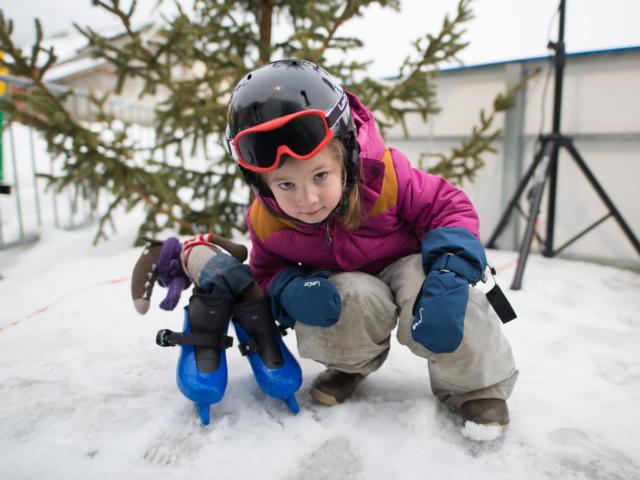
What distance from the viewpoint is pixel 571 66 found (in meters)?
3.55

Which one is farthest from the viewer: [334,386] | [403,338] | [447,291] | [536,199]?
[536,199]

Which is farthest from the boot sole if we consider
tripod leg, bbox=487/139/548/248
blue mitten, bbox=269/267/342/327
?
tripod leg, bbox=487/139/548/248

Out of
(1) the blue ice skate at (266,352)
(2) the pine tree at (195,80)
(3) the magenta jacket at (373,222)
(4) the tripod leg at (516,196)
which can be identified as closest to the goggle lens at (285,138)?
(3) the magenta jacket at (373,222)

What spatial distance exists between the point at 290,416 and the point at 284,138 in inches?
34.5

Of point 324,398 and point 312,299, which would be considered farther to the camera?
point 324,398

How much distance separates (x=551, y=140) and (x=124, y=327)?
9.39 feet

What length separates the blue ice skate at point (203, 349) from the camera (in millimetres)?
1402

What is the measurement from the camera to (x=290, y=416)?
4.91 ft

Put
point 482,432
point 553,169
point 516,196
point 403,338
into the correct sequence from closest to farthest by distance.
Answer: point 482,432 → point 403,338 → point 553,169 → point 516,196

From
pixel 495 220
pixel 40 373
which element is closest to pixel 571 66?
pixel 495 220

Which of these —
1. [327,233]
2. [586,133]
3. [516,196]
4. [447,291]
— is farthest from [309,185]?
[586,133]

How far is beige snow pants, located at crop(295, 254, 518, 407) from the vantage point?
4.44 feet

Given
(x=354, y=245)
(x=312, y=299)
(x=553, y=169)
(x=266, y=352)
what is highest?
(x=553, y=169)

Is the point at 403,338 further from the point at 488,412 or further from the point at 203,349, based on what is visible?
the point at 203,349
